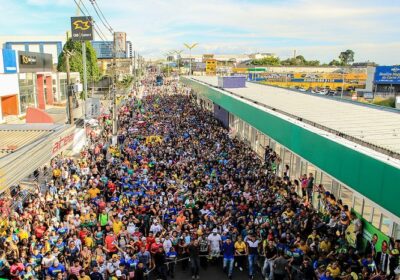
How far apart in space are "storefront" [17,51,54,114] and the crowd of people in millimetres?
20366

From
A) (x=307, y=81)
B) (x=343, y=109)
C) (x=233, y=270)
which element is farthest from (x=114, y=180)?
(x=307, y=81)

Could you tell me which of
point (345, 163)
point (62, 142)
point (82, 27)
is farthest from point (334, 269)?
point (82, 27)

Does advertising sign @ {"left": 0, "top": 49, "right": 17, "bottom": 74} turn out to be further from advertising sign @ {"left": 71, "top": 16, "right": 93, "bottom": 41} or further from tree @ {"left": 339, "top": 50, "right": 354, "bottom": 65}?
tree @ {"left": 339, "top": 50, "right": 354, "bottom": 65}

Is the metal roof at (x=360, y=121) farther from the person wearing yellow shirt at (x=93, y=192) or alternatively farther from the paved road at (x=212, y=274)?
the person wearing yellow shirt at (x=93, y=192)

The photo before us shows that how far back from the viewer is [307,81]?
8038 centimetres

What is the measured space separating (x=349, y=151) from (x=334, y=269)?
305cm

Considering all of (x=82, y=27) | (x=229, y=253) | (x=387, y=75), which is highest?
(x=82, y=27)

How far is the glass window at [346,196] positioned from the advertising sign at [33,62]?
31754 mm


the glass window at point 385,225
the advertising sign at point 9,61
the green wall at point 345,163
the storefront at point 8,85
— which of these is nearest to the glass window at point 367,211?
the glass window at point 385,225

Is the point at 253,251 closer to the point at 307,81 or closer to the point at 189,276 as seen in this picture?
the point at 189,276

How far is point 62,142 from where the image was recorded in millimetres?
15086

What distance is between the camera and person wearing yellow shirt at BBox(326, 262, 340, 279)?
9273 millimetres

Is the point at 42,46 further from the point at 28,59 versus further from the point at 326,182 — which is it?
the point at 326,182

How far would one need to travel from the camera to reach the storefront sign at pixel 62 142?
13789 millimetres
